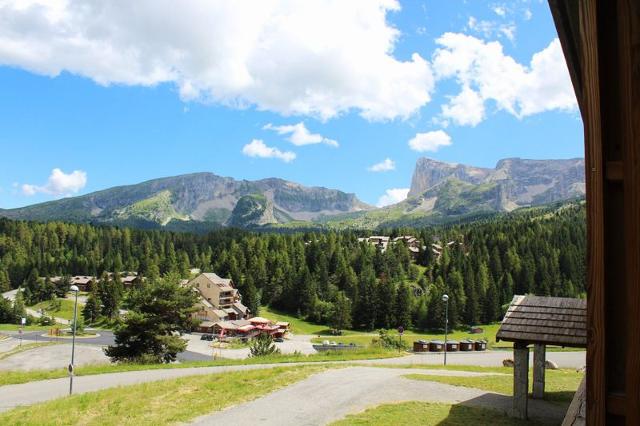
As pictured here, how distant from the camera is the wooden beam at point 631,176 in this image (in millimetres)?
2758

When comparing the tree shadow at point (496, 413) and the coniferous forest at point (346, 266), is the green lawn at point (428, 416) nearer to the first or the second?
the tree shadow at point (496, 413)

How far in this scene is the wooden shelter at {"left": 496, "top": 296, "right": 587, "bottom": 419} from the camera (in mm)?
15992

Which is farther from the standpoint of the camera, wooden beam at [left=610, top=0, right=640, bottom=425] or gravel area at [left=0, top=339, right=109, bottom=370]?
gravel area at [left=0, top=339, right=109, bottom=370]

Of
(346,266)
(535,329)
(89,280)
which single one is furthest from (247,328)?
(89,280)

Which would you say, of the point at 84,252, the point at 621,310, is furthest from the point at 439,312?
the point at 84,252

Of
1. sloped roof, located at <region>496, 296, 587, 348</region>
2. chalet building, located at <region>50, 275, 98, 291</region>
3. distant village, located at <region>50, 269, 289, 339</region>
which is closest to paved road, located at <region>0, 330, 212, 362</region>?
distant village, located at <region>50, 269, 289, 339</region>

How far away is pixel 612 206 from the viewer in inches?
117

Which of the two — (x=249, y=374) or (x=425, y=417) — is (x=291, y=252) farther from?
(x=425, y=417)

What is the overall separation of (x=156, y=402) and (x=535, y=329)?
14.8m

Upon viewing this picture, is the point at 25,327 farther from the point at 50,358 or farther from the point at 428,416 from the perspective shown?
the point at 428,416

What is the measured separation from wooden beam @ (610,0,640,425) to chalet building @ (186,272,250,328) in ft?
340

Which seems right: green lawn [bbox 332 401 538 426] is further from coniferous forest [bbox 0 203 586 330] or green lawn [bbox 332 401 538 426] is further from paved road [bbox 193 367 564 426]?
coniferous forest [bbox 0 203 586 330]

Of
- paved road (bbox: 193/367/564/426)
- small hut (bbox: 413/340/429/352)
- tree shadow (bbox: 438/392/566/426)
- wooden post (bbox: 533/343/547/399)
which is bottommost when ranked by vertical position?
small hut (bbox: 413/340/429/352)

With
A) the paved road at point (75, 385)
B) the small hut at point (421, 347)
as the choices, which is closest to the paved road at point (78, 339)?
the small hut at point (421, 347)
